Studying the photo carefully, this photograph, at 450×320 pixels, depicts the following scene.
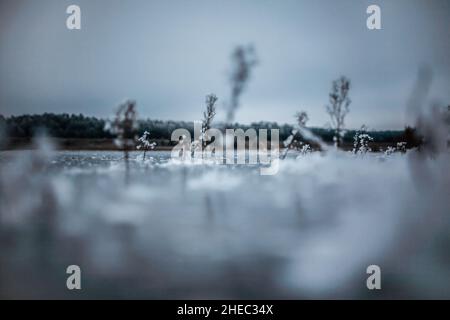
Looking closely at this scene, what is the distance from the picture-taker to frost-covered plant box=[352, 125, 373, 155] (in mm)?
3318

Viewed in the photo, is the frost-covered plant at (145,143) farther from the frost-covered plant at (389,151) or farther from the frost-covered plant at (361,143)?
the frost-covered plant at (389,151)

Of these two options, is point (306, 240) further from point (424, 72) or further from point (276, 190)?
point (424, 72)

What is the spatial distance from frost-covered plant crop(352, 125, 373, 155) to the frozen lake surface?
0.23 ft

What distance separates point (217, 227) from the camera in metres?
2.88

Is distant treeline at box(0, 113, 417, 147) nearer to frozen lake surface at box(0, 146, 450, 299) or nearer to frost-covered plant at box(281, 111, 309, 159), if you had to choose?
frost-covered plant at box(281, 111, 309, 159)

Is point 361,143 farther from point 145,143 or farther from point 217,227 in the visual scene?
point 145,143

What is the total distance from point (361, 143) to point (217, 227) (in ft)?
5.44

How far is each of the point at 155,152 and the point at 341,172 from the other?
186 centimetres

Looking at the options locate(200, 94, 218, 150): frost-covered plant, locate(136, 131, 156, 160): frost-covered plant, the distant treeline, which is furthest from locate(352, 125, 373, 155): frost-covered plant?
locate(136, 131, 156, 160): frost-covered plant

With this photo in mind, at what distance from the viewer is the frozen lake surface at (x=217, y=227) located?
2.62m

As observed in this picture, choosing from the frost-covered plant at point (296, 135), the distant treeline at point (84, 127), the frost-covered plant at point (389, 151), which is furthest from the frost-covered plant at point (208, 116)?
the frost-covered plant at point (389, 151)

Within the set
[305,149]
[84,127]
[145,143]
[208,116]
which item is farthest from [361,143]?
[84,127]
